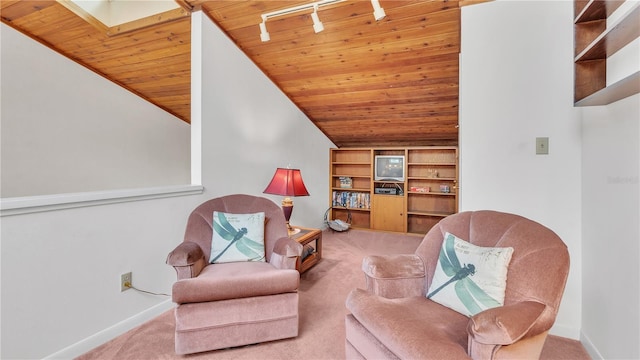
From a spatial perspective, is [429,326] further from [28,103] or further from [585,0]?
[28,103]

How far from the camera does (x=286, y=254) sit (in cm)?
173

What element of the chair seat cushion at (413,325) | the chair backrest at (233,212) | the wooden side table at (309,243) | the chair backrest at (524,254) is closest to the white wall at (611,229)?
the chair backrest at (524,254)

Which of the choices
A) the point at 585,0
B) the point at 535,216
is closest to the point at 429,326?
the point at 535,216

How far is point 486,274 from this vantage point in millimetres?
1208

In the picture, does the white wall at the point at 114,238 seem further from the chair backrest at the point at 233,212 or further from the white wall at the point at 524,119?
the white wall at the point at 524,119

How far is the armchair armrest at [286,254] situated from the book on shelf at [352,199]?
2927 millimetres

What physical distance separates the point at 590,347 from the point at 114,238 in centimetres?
287

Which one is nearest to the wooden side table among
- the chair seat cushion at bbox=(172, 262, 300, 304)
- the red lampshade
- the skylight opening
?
the red lampshade

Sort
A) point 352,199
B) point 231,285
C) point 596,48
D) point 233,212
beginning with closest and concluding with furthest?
point 596,48 < point 231,285 < point 233,212 < point 352,199

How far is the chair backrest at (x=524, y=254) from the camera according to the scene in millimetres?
1081

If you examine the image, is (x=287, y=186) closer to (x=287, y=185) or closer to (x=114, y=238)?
(x=287, y=185)

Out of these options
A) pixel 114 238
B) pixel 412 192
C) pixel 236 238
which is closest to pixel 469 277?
pixel 236 238

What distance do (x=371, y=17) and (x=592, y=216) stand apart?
2115 millimetres

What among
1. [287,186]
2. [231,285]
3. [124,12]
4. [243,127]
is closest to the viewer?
[231,285]
